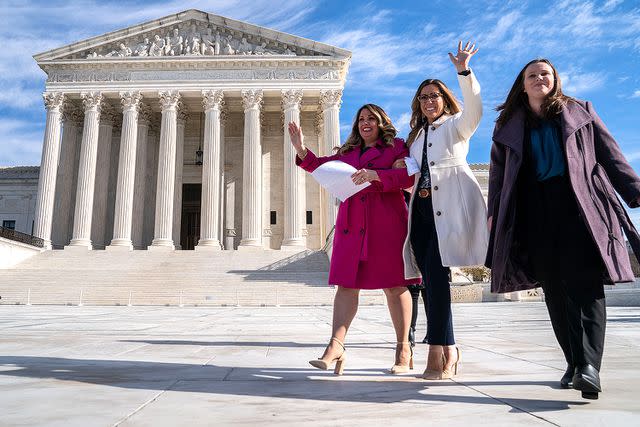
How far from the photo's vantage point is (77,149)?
114 feet

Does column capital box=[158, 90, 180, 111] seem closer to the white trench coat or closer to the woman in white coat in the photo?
the woman in white coat

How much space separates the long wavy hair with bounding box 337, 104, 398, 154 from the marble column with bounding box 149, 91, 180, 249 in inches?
1090

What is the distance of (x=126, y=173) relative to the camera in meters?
31.0

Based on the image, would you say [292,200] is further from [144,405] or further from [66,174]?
[144,405]

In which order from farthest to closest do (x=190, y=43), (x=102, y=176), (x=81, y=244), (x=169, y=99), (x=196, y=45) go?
1. (x=102, y=176)
2. (x=190, y=43)
3. (x=196, y=45)
4. (x=169, y=99)
5. (x=81, y=244)

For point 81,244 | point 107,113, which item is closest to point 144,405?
point 81,244

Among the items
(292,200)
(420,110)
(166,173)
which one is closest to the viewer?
(420,110)

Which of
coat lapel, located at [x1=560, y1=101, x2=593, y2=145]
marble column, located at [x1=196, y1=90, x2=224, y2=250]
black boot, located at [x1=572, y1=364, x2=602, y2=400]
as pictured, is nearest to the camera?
black boot, located at [x1=572, y1=364, x2=602, y2=400]

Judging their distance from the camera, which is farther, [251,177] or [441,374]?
[251,177]

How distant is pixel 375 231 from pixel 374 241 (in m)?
0.08

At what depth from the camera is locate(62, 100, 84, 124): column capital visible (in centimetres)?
3266

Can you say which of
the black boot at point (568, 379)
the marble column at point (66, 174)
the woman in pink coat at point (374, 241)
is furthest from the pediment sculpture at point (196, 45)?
the black boot at point (568, 379)

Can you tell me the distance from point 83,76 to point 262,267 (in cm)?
1866

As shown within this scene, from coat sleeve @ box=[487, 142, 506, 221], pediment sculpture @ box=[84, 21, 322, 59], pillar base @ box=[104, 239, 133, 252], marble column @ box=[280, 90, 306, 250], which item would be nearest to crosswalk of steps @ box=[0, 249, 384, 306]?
pillar base @ box=[104, 239, 133, 252]
